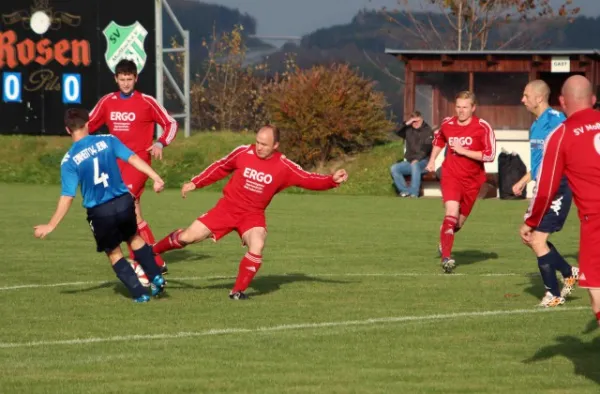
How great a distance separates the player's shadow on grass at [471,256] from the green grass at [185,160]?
1293 cm

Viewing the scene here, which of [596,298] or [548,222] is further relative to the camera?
[548,222]

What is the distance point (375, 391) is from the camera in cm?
795

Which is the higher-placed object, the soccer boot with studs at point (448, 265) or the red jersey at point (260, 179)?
the red jersey at point (260, 179)

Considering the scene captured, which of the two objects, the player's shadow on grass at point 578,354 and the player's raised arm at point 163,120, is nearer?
the player's shadow on grass at point 578,354

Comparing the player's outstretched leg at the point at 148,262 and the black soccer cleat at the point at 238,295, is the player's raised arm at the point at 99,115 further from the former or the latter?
the black soccer cleat at the point at 238,295

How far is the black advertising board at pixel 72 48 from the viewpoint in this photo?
3319 centimetres

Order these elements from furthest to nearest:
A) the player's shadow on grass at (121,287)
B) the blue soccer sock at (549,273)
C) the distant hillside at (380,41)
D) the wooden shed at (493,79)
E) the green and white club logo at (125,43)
A: the distant hillside at (380,41) → the green and white club logo at (125,43) → the wooden shed at (493,79) → the player's shadow on grass at (121,287) → the blue soccer sock at (549,273)

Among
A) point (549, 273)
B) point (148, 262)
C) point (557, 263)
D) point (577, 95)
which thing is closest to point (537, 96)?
point (557, 263)

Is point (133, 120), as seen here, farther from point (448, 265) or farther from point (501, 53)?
point (501, 53)

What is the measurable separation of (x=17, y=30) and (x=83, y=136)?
22.9m

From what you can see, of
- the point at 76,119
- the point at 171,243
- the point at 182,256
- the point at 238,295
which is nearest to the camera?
the point at 76,119

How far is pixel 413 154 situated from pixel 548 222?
1742 cm

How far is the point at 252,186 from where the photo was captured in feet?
39.7

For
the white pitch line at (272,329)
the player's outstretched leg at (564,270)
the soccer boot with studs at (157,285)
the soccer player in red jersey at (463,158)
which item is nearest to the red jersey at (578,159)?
the white pitch line at (272,329)
